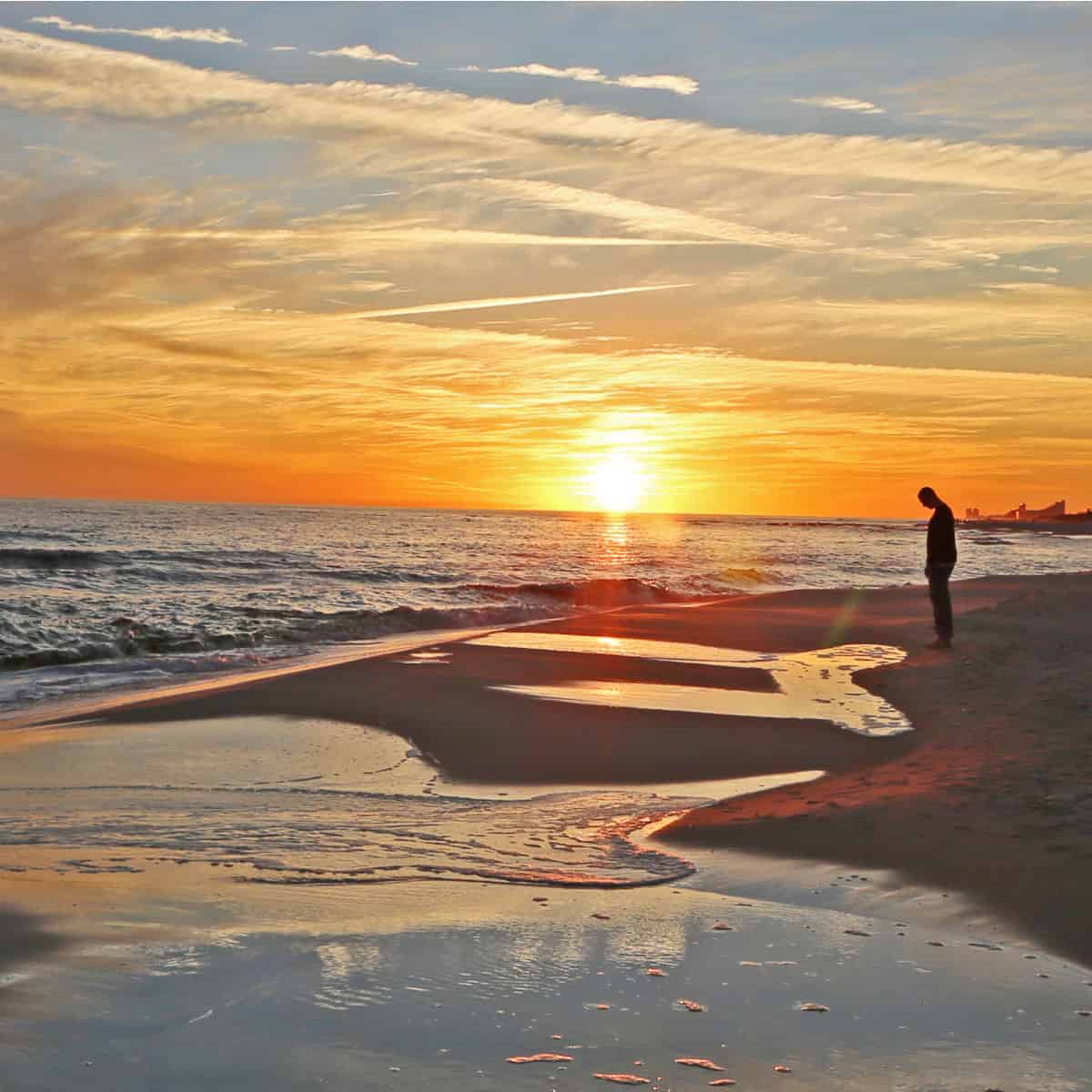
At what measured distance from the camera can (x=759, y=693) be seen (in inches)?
493

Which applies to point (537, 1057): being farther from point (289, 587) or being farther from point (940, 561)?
point (289, 587)

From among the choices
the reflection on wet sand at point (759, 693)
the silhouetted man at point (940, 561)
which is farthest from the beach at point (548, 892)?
the silhouetted man at point (940, 561)

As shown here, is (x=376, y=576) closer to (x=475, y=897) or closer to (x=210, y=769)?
(x=210, y=769)

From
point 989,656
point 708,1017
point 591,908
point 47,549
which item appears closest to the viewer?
point 708,1017

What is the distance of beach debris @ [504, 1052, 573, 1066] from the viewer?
3.55 meters

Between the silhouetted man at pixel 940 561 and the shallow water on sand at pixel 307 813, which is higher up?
the silhouetted man at pixel 940 561

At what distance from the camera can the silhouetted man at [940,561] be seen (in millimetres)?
15938

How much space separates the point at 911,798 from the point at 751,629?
43.9ft

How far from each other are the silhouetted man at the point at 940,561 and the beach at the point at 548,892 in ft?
14.5

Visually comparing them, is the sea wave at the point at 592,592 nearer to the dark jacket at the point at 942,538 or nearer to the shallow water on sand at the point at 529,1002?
the dark jacket at the point at 942,538

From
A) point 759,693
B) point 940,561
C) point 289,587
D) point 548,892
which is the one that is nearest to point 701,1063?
point 548,892

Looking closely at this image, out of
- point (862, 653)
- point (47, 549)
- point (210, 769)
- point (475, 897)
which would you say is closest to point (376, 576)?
point (47, 549)

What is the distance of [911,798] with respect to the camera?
7219 millimetres

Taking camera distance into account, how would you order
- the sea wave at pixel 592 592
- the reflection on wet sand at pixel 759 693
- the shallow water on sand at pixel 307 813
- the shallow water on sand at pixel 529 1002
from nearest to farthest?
the shallow water on sand at pixel 529 1002, the shallow water on sand at pixel 307 813, the reflection on wet sand at pixel 759 693, the sea wave at pixel 592 592
